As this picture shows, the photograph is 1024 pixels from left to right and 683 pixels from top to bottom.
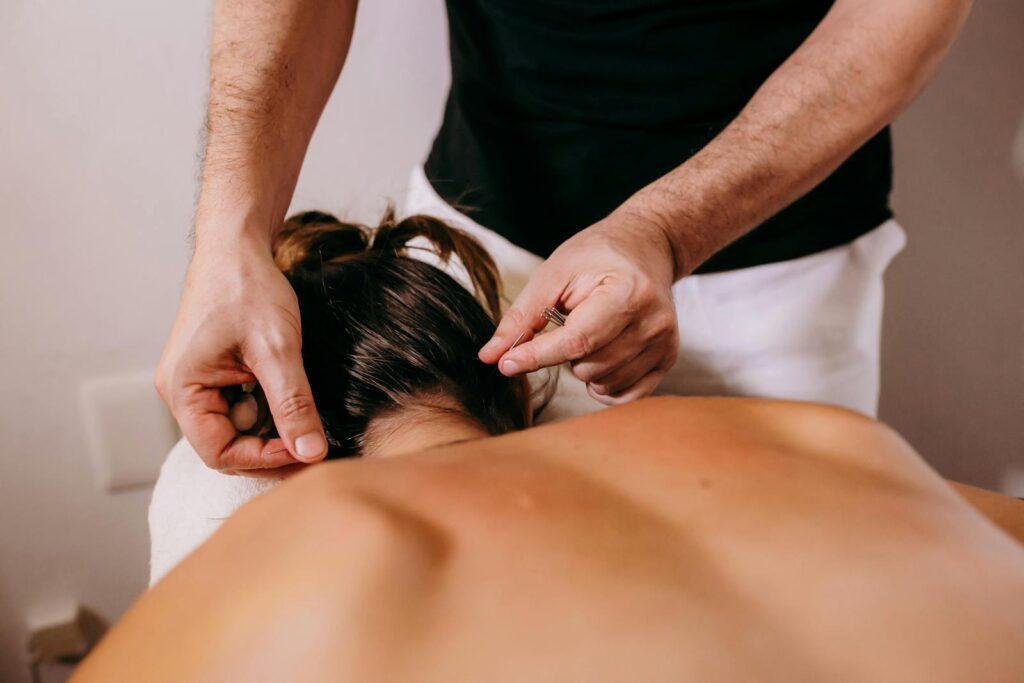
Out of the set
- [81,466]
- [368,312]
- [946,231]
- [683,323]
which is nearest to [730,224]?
[683,323]

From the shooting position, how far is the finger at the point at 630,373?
808 mm

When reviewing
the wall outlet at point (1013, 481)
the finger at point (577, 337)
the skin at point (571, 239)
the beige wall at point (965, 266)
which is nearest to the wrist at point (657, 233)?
the skin at point (571, 239)

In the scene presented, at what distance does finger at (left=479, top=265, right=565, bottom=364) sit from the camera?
0.74m

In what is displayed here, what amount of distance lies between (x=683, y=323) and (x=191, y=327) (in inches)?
26.8

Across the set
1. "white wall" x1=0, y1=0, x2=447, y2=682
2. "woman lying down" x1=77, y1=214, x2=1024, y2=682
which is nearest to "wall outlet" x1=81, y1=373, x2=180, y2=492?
"white wall" x1=0, y1=0, x2=447, y2=682

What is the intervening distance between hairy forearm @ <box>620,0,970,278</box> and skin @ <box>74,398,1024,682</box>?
47 cm

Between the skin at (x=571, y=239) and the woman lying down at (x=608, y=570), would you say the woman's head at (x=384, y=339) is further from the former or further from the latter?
the woman lying down at (x=608, y=570)

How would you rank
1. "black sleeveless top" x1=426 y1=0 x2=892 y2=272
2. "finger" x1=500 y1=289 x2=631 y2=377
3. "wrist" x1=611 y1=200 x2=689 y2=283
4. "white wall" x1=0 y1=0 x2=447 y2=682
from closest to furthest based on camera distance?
1. "finger" x1=500 y1=289 x2=631 y2=377
2. "wrist" x1=611 y1=200 x2=689 y2=283
3. "black sleeveless top" x1=426 y1=0 x2=892 y2=272
4. "white wall" x1=0 y1=0 x2=447 y2=682

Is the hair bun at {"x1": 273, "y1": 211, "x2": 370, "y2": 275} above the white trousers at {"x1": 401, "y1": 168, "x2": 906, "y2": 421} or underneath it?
above

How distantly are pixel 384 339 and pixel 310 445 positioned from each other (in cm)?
16

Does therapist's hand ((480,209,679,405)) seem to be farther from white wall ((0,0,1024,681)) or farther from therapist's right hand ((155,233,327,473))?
white wall ((0,0,1024,681))

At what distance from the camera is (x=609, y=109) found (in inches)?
43.5

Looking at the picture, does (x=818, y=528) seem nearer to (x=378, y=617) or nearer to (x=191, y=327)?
(x=378, y=617)

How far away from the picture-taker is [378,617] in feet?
1.33
